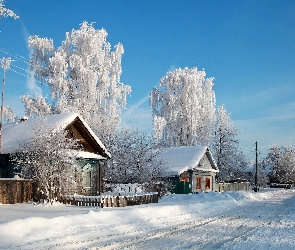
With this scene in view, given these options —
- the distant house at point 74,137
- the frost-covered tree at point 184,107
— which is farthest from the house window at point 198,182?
the distant house at point 74,137

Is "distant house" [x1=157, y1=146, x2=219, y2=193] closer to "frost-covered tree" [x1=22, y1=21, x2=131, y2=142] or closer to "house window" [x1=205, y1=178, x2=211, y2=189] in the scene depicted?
"house window" [x1=205, y1=178, x2=211, y2=189]

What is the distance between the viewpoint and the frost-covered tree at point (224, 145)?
59.8m

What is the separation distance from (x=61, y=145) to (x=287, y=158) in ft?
244

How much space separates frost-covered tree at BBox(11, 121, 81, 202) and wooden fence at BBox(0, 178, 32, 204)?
1.97 ft

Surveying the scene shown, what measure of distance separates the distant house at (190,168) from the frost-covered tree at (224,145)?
49.1ft

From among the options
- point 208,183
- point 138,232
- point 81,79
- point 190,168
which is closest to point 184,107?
point 208,183

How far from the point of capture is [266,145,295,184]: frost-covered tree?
8299cm

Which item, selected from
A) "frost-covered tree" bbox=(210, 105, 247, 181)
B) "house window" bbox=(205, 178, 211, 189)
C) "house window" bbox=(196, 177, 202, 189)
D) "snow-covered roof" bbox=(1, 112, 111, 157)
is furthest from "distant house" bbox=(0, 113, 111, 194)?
"frost-covered tree" bbox=(210, 105, 247, 181)

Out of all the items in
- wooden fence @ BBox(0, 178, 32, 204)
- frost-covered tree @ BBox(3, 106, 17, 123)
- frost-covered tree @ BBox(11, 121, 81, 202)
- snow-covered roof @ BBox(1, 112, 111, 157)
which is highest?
frost-covered tree @ BBox(3, 106, 17, 123)

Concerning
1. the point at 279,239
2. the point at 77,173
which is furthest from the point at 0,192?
the point at 279,239

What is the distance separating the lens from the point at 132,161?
33.5m

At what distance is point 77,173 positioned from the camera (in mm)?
22875

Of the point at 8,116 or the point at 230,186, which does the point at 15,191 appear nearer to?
the point at 8,116

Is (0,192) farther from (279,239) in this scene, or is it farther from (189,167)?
(189,167)
